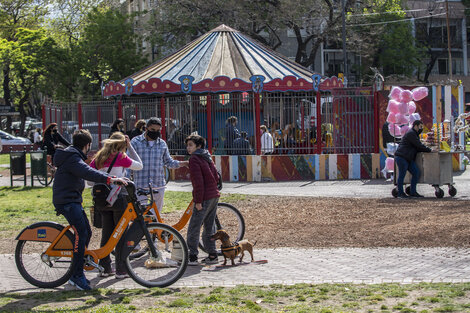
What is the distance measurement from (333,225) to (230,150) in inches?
398

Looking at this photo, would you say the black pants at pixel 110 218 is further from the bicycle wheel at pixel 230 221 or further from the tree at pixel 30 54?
the tree at pixel 30 54

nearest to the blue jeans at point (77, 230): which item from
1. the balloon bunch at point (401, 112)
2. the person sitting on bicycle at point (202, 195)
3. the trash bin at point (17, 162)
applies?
the person sitting on bicycle at point (202, 195)

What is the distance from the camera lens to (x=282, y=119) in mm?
21219

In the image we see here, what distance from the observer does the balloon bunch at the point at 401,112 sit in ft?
56.1

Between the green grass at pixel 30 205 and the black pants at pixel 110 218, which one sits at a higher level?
the black pants at pixel 110 218

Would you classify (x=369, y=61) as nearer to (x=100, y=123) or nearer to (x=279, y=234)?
(x=100, y=123)

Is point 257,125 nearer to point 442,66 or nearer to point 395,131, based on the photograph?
point 395,131

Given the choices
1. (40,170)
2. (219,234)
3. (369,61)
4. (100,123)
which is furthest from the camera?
(369,61)

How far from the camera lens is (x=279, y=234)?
10.6 metres

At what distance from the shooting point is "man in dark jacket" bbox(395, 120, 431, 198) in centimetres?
1473

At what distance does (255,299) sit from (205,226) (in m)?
2.13

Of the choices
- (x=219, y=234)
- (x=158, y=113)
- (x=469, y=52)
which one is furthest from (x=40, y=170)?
(x=469, y=52)

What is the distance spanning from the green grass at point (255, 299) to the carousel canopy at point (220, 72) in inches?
606

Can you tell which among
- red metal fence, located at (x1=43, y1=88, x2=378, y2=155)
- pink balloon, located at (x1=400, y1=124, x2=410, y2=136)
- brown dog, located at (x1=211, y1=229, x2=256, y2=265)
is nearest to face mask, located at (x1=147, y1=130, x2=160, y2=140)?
brown dog, located at (x1=211, y1=229, x2=256, y2=265)
